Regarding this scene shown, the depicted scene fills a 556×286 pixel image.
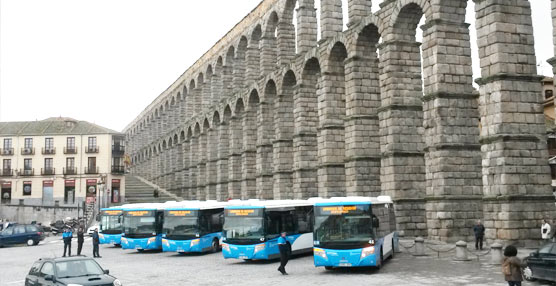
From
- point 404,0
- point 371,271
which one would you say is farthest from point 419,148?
point 371,271

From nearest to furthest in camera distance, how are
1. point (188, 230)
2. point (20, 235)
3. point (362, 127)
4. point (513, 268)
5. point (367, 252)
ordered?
point (513, 268), point (367, 252), point (188, 230), point (362, 127), point (20, 235)

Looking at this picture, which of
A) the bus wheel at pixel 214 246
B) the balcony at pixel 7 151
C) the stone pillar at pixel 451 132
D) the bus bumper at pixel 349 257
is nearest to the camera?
the bus bumper at pixel 349 257

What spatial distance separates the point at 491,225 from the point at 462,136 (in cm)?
459

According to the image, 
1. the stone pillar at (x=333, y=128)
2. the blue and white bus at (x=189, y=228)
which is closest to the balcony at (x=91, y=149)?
the stone pillar at (x=333, y=128)

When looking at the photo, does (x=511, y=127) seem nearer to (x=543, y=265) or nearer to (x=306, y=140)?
(x=543, y=265)

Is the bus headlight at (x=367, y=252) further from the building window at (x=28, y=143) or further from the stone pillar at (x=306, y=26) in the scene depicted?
the building window at (x=28, y=143)

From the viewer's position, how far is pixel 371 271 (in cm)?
1836

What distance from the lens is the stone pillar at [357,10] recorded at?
101ft

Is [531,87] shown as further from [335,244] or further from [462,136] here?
[335,244]

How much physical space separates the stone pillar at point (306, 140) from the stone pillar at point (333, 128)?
314 centimetres

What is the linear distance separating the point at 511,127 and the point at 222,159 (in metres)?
35.9

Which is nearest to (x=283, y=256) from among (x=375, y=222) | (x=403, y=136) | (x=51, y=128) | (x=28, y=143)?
(x=375, y=222)

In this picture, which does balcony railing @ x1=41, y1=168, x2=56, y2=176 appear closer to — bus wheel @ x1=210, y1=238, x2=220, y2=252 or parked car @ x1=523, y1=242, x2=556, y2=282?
bus wheel @ x1=210, y1=238, x2=220, y2=252

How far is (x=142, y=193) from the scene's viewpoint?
240ft
